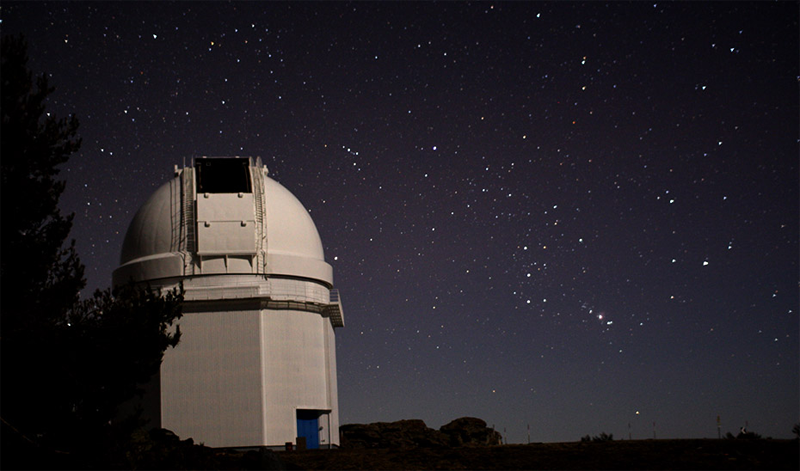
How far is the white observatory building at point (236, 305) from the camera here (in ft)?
76.2

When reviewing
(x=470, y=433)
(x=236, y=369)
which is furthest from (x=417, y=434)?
(x=236, y=369)

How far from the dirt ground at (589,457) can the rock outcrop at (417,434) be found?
7118mm

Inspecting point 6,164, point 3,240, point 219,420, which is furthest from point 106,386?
point 219,420

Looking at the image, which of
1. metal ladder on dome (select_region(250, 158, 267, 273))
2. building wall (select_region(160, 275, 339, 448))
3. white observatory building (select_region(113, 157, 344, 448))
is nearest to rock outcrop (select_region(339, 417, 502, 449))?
white observatory building (select_region(113, 157, 344, 448))

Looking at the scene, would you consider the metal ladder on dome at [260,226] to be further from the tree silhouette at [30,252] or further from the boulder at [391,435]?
the tree silhouette at [30,252]

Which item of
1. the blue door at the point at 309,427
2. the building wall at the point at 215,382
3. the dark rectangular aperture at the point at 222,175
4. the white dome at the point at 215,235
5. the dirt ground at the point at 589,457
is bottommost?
the dirt ground at the point at 589,457

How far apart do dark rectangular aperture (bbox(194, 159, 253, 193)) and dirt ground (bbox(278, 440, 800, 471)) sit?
1235cm

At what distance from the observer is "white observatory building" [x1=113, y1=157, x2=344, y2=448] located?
2323cm

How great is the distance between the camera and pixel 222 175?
25828 millimetres

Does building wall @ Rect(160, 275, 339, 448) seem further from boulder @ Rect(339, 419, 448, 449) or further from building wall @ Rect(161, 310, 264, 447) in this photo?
boulder @ Rect(339, 419, 448, 449)

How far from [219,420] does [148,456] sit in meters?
9.83

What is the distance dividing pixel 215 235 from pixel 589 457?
1465cm

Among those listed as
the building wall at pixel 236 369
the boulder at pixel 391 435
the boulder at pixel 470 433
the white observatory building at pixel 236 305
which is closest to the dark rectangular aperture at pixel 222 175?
the white observatory building at pixel 236 305

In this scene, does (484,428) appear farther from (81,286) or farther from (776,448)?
(81,286)
